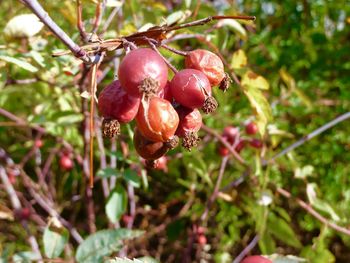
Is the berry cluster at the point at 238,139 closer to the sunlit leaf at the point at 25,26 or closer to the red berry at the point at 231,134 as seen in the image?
the red berry at the point at 231,134

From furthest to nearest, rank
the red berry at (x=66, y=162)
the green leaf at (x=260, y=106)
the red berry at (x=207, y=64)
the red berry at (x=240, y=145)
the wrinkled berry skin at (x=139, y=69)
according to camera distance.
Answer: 1. the red berry at (x=66, y=162)
2. the red berry at (x=240, y=145)
3. the green leaf at (x=260, y=106)
4. the red berry at (x=207, y=64)
5. the wrinkled berry skin at (x=139, y=69)

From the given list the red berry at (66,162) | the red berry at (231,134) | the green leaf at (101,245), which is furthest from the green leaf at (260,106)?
the red berry at (66,162)

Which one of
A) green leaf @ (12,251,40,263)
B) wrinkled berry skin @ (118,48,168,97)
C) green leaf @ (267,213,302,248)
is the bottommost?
green leaf @ (267,213,302,248)

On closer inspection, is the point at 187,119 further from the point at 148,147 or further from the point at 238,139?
the point at 238,139

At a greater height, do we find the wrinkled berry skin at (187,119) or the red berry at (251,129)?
the wrinkled berry skin at (187,119)

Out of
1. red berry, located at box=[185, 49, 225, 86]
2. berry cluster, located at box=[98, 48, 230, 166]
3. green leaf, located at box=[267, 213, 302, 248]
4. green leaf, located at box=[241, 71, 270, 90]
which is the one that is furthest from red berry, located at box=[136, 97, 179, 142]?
green leaf, located at box=[267, 213, 302, 248]

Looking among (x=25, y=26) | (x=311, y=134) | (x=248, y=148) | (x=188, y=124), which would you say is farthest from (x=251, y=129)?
(x=188, y=124)

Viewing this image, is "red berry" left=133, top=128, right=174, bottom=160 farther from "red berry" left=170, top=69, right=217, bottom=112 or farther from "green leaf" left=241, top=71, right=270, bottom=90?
"green leaf" left=241, top=71, right=270, bottom=90
